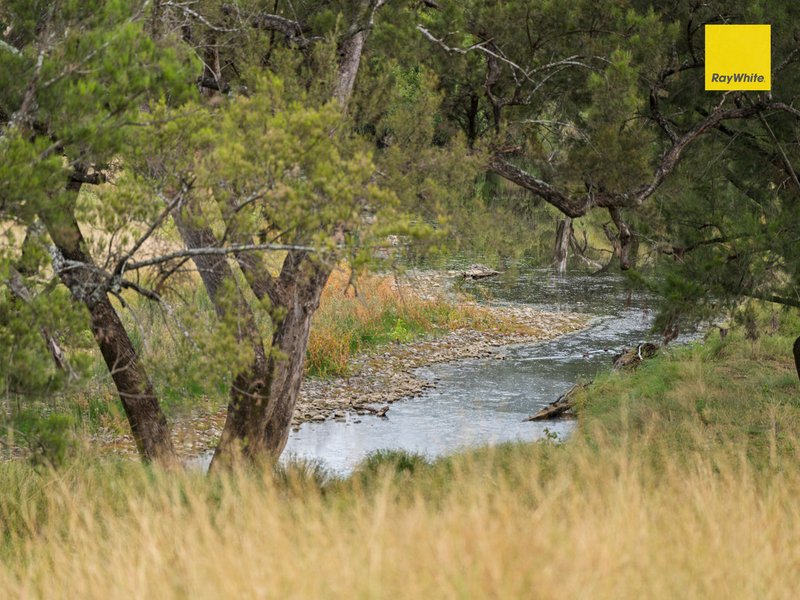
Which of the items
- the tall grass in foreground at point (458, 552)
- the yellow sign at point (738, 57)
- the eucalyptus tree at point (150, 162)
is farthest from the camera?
the yellow sign at point (738, 57)

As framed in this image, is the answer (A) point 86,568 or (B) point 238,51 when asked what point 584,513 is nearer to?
(A) point 86,568

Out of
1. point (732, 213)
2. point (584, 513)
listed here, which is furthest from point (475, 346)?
point (584, 513)

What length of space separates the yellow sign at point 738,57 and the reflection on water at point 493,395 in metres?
3.40

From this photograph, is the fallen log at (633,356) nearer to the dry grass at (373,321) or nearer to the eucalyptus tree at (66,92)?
the dry grass at (373,321)

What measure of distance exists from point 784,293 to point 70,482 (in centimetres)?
809

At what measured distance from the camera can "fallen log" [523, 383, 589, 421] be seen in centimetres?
1520

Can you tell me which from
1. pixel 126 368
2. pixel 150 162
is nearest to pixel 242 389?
pixel 126 368

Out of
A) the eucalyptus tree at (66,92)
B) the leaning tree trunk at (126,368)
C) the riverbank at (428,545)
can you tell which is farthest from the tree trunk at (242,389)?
the eucalyptus tree at (66,92)

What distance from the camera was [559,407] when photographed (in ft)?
50.3

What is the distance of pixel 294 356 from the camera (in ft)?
31.7

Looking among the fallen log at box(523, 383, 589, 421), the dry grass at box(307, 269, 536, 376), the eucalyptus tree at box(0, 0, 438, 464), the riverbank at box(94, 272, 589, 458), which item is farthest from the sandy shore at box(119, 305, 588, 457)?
the eucalyptus tree at box(0, 0, 438, 464)

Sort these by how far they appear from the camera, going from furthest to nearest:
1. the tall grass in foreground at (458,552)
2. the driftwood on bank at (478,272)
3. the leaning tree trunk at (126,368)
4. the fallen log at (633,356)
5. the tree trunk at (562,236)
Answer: the driftwood on bank at (478,272), the tree trunk at (562,236), the fallen log at (633,356), the leaning tree trunk at (126,368), the tall grass in foreground at (458,552)

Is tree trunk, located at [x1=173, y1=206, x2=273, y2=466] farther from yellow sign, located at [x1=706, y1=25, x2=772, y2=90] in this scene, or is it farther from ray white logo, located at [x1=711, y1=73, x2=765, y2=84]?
ray white logo, located at [x1=711, y1=73, x2=765, y2=84]

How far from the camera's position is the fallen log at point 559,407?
49.9 ft
